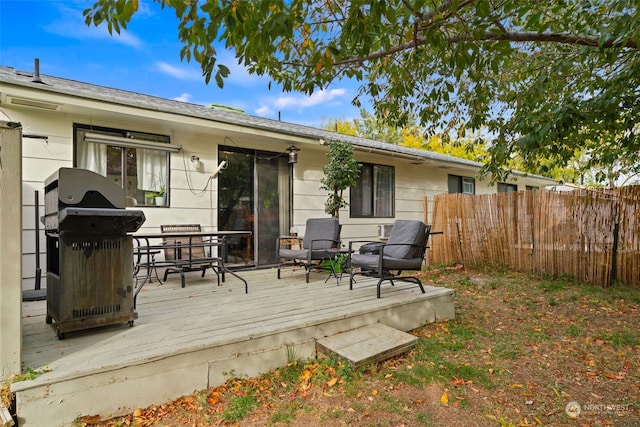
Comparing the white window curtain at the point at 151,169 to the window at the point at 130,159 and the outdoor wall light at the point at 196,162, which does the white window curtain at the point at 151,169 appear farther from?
the outdoor wall light at the point at 196,162

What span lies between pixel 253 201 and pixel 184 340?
3856 mm

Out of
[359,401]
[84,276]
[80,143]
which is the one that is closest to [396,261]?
[359,401]

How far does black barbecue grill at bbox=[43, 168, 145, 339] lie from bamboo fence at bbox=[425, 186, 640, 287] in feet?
22.0

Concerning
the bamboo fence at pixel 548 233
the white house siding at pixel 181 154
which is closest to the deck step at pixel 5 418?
the white house siding at pixel 181 154

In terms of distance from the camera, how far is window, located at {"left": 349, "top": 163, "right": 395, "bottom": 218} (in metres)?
7.62

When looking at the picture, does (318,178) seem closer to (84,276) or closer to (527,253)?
(527,253)

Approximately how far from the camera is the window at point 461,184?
9836 millimetres

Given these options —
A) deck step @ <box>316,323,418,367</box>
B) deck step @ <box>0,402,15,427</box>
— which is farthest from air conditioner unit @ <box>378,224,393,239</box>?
deck step @ <box>0,402,15,427</box>

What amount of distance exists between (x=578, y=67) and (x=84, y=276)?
674cm

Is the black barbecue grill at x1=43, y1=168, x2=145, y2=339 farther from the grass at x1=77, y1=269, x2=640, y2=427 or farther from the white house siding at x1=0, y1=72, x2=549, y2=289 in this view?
the white house siding at x1=0, y1=72, x2=549, y2=289

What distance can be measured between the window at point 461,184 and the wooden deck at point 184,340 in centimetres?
651

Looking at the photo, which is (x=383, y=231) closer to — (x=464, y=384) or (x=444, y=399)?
(x=464, y=384)

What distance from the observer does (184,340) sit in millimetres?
2357

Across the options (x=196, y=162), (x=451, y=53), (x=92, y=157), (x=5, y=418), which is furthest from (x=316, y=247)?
(x=5, y=418)
